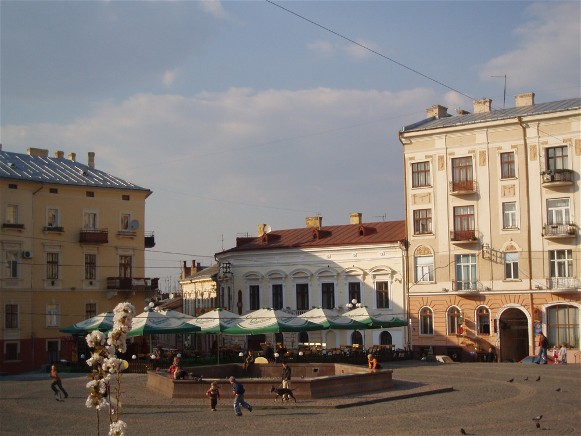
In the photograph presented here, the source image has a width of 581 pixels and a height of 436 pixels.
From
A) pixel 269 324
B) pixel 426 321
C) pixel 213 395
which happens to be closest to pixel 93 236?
pixel 269 324

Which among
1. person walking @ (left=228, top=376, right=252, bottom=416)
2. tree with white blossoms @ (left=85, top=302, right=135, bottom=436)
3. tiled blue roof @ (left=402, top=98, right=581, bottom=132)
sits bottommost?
person walking @ (left=228, top=376, right=252, bottom=416)

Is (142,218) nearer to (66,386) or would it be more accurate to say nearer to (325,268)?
(325,268)

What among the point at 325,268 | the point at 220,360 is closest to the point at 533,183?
the point at 325,268

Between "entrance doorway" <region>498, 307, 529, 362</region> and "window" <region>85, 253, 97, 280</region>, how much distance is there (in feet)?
79.9

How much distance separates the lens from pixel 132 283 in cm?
5175

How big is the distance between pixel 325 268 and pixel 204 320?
15.2 metres

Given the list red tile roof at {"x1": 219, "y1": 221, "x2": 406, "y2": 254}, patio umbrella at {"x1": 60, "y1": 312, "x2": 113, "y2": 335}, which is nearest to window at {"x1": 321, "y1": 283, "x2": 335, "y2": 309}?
red tile roof at {"x1": 219, "y1": 221, "x2": 406, "y2": 254}

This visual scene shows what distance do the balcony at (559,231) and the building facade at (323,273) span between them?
29.1 ft

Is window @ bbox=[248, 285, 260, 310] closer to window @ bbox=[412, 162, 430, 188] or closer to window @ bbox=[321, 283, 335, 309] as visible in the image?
window @ bbox=[321, 283, 335, 309]

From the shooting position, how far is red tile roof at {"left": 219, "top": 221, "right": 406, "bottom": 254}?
5250 centimetres

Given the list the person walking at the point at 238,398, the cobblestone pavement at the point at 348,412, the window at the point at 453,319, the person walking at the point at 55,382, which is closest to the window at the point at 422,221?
the window at the point at 453,319

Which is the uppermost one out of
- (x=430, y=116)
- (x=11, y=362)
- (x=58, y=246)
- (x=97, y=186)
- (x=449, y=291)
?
(x=430, y=116)

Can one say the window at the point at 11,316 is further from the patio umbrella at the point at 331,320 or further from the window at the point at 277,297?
the patio umbrella at the point at 331,320

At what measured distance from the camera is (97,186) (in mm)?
51938
